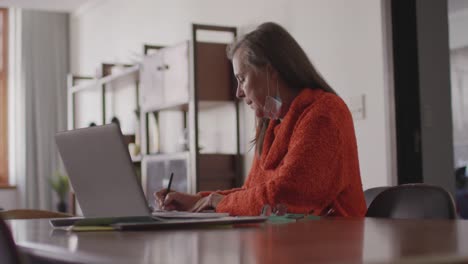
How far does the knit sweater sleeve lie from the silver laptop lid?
0.42 metres

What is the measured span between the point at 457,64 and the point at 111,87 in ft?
11.7

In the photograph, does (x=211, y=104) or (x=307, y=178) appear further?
(x=211, y=104)

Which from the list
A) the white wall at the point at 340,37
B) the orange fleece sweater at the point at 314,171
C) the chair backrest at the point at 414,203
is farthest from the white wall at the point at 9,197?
the chair backrest at the point at 414,203

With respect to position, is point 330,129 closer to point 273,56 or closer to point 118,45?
point 273,56

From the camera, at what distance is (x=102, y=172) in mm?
1438

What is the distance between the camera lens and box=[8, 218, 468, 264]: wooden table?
29.6 inches

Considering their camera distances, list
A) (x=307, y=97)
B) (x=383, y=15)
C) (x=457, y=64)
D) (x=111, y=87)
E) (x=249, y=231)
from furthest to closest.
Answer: (x=111, y=87) → (x=457, y=64) → (x=383, y=15) → (x=307, y=97) → (x=249, y=231)

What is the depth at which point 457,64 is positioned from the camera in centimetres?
382

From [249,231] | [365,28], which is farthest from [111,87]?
[249,231]

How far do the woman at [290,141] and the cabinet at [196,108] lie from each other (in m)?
2.27

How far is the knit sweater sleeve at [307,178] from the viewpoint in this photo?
178 centimetres

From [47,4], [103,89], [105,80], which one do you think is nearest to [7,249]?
[105,80]

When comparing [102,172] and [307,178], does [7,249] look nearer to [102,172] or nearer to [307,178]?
[102,172]

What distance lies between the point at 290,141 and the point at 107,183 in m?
0.65
